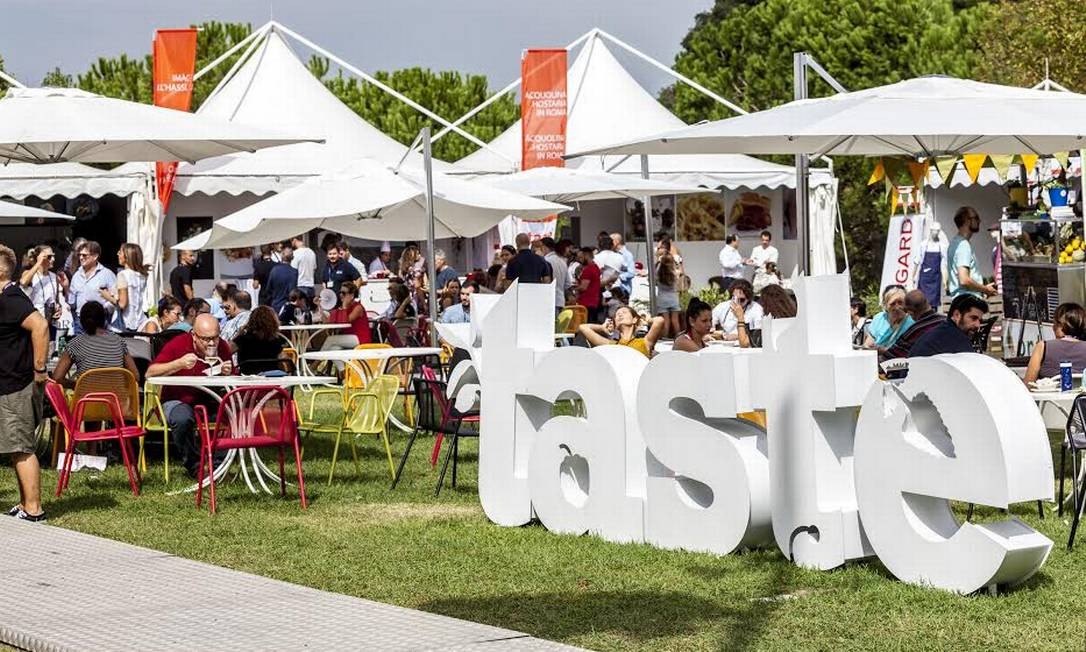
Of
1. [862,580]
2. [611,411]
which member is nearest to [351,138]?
[611,411]

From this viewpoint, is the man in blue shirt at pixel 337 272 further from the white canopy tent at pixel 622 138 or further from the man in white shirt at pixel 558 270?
the white canopy tent at pixel 622 138

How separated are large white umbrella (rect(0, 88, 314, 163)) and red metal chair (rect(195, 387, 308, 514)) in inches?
110

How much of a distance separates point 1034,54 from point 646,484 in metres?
26.8

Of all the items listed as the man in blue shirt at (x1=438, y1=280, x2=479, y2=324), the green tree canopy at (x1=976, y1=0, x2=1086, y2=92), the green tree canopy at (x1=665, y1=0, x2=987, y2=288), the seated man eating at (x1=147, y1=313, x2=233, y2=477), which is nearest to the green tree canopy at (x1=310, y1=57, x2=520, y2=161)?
the green tree canopy at (x1=665, y1=0, x2=987, y2=288)

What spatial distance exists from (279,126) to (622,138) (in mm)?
5467

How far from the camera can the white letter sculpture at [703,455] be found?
337 inches

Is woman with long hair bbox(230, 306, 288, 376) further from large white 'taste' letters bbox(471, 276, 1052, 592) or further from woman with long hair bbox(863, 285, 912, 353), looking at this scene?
woman with long hair bbox(863, 285, 912, 353)

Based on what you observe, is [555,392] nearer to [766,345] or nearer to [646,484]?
[646,484]

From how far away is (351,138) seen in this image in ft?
85.3

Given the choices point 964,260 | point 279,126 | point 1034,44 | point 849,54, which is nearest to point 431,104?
point 849,54

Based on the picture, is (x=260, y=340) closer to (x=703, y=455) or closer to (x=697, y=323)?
(x=697, y=323)

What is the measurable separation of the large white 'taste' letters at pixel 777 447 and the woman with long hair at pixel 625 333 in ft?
9.92

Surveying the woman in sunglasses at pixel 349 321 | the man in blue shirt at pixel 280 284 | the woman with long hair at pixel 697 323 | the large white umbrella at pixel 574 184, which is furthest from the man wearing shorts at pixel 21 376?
the large white umbrella at pixel 574 184

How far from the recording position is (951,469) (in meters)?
7.52
